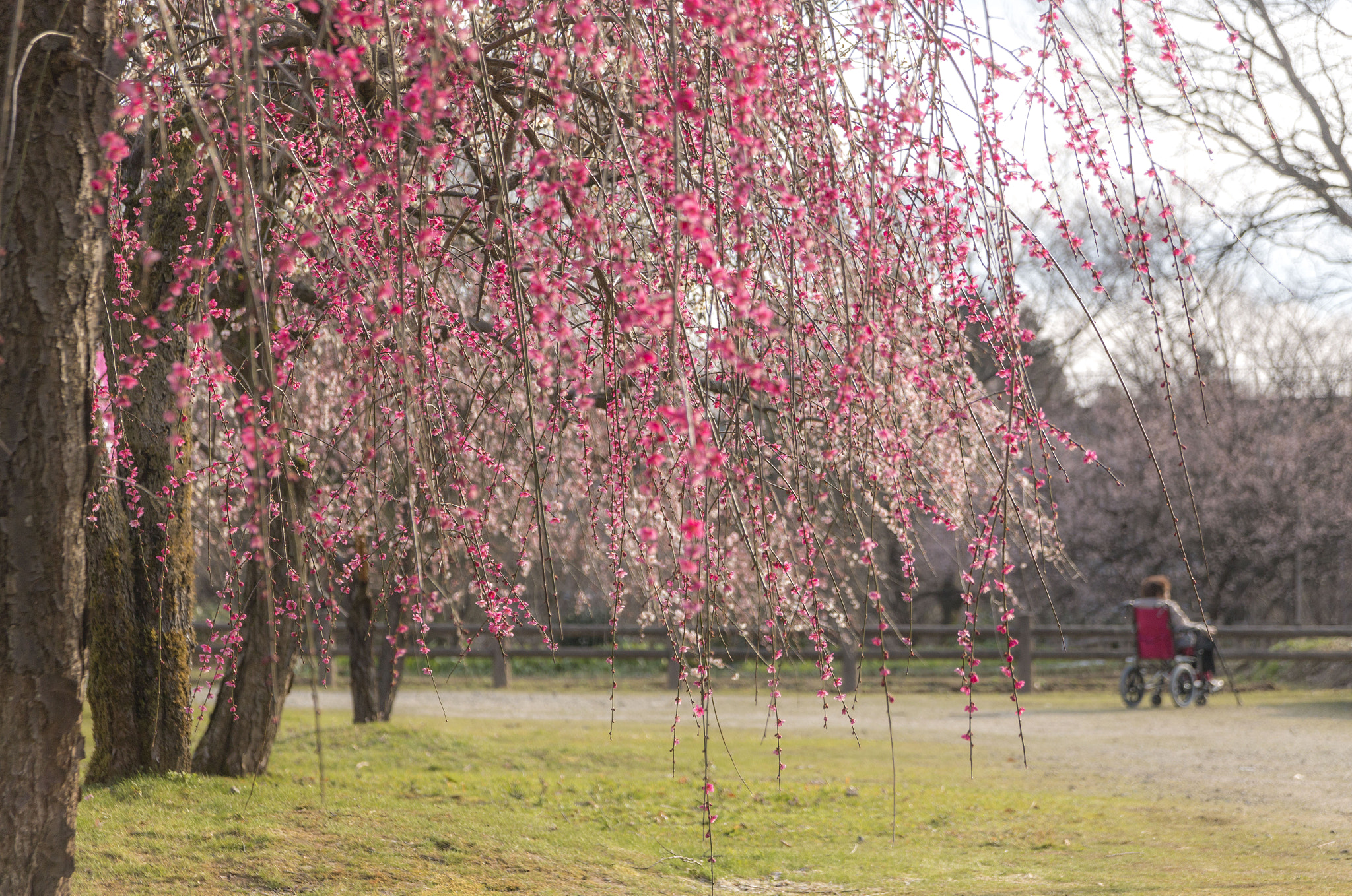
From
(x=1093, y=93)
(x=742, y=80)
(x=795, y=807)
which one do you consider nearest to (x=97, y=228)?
(x=742, y=80)

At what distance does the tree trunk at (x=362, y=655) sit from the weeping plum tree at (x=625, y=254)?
3.59 m

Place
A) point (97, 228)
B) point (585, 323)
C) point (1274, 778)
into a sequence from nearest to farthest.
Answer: point (97, 228), point (585, 323), point (1274, 778)

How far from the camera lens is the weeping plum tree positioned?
201 cm

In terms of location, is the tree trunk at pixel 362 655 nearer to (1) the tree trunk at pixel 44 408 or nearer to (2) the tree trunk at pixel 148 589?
(2) the tree trunk at pixel 148 589

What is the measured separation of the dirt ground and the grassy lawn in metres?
0.43

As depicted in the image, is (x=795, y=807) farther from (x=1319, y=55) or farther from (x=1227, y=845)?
(x=1319, y=55)

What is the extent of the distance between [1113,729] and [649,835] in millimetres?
5990

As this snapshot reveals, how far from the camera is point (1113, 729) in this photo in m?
10.0

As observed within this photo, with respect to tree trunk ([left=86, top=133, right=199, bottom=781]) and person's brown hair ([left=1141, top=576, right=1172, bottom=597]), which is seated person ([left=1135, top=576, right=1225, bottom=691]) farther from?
tree trunk ([left=86, top=133, right=199, bottom=781])

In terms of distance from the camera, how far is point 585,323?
4004 mm

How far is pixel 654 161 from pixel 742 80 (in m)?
0.56

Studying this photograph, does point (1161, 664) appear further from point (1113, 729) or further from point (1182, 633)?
point (1113, 729)

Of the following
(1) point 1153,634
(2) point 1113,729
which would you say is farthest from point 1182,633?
(2) point 1113,729

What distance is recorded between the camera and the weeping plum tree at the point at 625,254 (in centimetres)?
201
